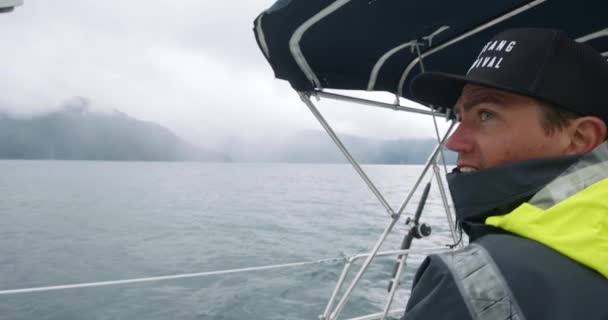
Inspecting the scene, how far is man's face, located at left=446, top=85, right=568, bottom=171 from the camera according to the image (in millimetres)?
942

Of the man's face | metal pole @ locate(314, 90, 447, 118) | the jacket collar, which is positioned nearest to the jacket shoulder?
the jacket collar

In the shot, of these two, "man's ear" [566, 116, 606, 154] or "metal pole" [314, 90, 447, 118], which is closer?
"man's ear" [566, 116, 606, 154]

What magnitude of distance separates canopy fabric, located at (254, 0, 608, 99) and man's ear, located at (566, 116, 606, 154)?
1130 mm

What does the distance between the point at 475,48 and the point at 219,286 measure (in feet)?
24.4

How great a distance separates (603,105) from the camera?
936 mm

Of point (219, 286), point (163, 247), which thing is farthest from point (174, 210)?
point (219, 286)

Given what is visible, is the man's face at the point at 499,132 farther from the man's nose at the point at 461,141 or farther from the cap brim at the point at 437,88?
the cap brim at the point at 437,88

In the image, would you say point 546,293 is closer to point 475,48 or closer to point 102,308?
point 475,48

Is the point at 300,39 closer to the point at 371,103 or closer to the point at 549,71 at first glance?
the point at 371,103

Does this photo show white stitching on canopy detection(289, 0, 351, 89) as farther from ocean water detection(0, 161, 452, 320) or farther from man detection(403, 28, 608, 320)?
ocean water detection(0, 161, 452, 320)

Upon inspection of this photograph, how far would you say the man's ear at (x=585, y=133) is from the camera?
0.92 meters

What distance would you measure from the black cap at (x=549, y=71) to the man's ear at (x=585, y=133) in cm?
2

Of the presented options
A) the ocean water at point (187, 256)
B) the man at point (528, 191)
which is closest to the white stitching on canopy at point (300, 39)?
the man at point (528, 191)

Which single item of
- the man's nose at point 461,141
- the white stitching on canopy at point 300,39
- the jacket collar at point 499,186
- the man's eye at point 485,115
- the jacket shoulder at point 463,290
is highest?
the white stitching on canopy at point 300,39
